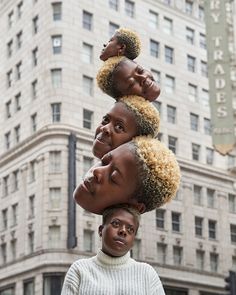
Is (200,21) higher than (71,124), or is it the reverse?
(200,21)

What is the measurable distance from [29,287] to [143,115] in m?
37.8

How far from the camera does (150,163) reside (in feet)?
16.6

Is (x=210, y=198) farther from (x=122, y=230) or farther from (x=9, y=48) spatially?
(x=122, y=230)

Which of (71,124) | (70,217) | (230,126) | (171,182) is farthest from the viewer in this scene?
(71,124)

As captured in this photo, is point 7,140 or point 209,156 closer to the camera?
point 7,140

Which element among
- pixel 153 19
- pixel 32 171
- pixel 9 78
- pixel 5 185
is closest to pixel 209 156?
pixel 153 19

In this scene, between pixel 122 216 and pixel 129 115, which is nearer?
pixel 122 216

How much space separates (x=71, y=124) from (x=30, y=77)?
19.0 feet

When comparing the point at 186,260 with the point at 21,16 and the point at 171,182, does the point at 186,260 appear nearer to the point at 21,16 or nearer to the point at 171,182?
the point at 21,16

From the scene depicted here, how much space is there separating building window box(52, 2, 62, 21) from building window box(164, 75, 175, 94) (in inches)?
390

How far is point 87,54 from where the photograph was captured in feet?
148

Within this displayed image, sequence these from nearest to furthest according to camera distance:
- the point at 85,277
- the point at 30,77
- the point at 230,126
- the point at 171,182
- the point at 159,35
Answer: the point at 85,277 < the point at 171,182 < the point at 230,126 < the point at 30,77 < the point at 159,35

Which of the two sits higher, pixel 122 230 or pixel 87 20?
pixel 87 20

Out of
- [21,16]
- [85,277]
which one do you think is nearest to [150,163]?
[85,277]
